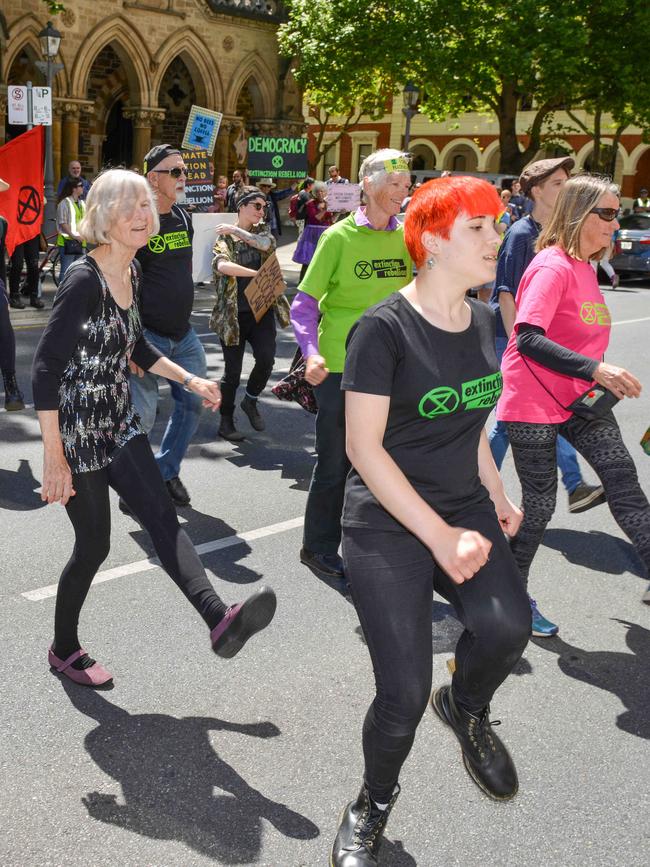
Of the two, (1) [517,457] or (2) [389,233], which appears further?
(2) [389,233]

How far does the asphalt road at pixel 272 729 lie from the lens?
300 centimetres

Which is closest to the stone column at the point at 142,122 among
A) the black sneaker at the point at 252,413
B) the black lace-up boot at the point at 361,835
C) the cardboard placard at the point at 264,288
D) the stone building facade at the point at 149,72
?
the stone building facade at the point at 149,72

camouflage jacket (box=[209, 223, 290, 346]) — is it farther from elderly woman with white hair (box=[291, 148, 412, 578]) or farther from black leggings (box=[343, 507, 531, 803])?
black leggings (box=[343, 507, 531, 803])

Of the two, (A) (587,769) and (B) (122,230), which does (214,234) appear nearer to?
(B) (122,230)

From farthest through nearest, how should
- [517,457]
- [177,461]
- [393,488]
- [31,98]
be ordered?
[31,98]
[177,461]
[517,457]
[393,488]

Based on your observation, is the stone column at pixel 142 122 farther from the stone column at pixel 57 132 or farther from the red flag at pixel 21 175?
the red flag at pixel 21 175

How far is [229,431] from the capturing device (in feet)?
26.1

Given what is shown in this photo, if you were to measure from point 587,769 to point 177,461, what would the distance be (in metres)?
3.37

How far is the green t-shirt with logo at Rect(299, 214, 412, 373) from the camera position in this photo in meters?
4.77

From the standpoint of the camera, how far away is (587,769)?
3465mm

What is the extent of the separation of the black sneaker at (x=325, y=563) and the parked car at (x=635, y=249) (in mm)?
19068

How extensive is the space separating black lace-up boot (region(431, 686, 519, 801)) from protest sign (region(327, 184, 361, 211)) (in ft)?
28.0

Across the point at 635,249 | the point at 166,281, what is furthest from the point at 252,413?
the point at 635,249

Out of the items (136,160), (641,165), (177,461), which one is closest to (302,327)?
(177,461)
